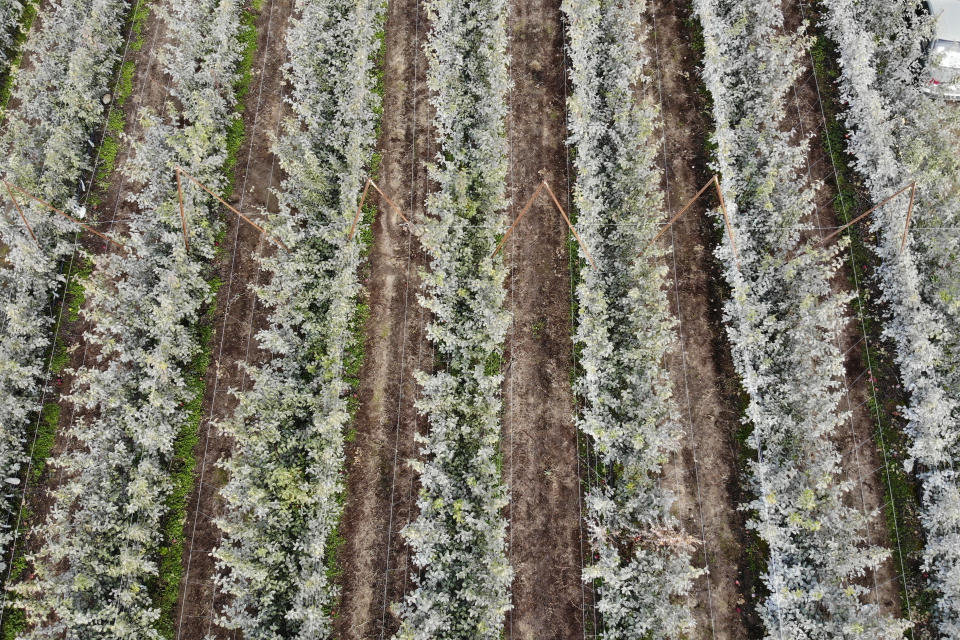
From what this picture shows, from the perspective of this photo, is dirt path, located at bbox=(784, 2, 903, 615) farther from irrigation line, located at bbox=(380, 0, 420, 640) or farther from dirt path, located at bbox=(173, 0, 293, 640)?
dirt path, located at bbox=(173, 0, 293, 640)

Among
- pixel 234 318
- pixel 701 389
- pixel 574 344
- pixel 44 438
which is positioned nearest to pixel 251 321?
pixel 234 318

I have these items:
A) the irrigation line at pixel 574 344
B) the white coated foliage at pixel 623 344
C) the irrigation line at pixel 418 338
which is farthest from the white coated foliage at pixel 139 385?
the white coated foliage at pixel 623 344

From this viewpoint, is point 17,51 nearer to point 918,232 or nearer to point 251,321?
point 251,321

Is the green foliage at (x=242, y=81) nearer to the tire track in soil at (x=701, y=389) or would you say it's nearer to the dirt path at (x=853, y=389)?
the tire track in soil at (x=701, y=389)

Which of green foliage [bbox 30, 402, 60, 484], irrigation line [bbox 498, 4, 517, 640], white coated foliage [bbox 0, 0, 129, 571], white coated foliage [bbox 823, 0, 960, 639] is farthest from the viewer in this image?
green foliage [bbox 30, 402, 60, 484]

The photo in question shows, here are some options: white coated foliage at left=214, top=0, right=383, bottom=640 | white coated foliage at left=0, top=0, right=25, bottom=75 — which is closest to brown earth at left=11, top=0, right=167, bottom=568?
white coated foliage at left=0, top=0, right=25, bottom=75

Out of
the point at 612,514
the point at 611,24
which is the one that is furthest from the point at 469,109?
the point at 612,514
